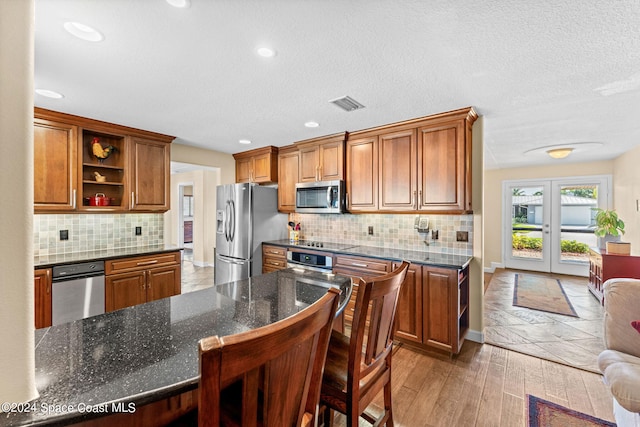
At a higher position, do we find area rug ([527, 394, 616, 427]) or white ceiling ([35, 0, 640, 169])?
white ceiling ([35, 0, 640, 169])

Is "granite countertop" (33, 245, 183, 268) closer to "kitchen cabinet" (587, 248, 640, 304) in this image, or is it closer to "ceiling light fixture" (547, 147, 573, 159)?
"ceiling light fixture" (547, 147, 573, 159)

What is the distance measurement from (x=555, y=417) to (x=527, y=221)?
5534 mm

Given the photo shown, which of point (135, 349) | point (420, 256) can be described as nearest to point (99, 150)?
point (135, 349)

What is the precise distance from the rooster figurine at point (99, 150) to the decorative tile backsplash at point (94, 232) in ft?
2.39

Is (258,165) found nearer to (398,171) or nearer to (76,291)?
(398,171)

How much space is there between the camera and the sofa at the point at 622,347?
145 cm

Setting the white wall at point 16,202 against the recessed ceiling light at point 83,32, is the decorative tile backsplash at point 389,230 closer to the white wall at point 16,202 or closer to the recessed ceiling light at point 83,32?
the recessed ceiling light at point 83,32

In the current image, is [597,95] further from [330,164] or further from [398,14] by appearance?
[330,164]

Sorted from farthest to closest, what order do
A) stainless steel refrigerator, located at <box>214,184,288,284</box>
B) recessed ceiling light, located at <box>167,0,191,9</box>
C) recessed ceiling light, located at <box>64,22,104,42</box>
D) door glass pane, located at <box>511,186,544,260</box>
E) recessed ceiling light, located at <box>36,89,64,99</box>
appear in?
1. door glass pane, located at <box>511,186,544,260</box>
2. stainless steel refrigerator, located at <box>214,184,288,284</box>
3. recessed ceiling light, located at <box>36,89,64,99</box>
4. recessed ceiling light, located at <box>64,22,104,42</box>
5. recessed ceiling light, located at <box>167,0,191,9</box>

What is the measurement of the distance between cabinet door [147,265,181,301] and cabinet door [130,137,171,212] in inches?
33.3

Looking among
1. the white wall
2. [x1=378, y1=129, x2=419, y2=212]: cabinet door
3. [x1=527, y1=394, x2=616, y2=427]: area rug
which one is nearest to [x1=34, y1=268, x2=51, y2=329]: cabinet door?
the white wall

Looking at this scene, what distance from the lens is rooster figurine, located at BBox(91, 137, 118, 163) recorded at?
10.8 ft

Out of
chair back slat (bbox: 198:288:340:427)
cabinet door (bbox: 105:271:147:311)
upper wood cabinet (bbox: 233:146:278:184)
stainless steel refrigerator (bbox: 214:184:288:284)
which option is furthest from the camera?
upper wood cabinet (bbox: 233:146:278:184)

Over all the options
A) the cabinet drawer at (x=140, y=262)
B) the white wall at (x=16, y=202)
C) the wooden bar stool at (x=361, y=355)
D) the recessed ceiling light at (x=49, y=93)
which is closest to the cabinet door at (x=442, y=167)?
the wooden bar stool at (x=361, y=355)
